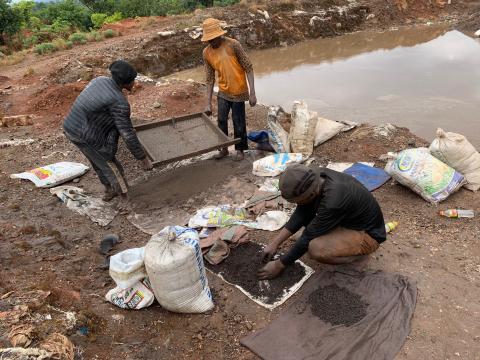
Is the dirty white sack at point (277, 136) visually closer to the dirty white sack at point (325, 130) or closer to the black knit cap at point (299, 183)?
the dirty white sack at point (325, 130)

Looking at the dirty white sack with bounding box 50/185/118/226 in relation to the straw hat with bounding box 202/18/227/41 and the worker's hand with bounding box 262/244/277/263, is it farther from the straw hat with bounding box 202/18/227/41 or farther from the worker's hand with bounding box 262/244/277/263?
the straw hat with bounding box 202/18/227/41

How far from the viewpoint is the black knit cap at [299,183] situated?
250cm

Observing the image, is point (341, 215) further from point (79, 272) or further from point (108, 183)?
point (108, 183)

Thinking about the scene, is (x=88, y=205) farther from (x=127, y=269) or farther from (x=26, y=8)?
(x=26, y=8)

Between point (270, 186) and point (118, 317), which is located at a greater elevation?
point (118, 317)

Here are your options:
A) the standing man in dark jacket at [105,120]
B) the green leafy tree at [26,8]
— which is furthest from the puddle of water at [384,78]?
the green leafy tree at [26,8]

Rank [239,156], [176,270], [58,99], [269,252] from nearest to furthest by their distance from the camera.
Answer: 1. [176,270]
2. [269,252]
3. [239,156]
4. [58,99]

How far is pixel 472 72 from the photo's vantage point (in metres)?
9.02

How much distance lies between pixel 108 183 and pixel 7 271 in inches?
61.5

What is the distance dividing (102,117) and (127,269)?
1.83m

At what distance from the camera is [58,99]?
744 centimetres

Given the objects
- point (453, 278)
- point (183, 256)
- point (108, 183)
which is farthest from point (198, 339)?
point (108, 183)

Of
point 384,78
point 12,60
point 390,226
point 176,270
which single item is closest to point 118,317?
point 176,270

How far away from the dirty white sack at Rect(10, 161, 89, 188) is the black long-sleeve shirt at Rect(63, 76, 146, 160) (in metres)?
0.94
